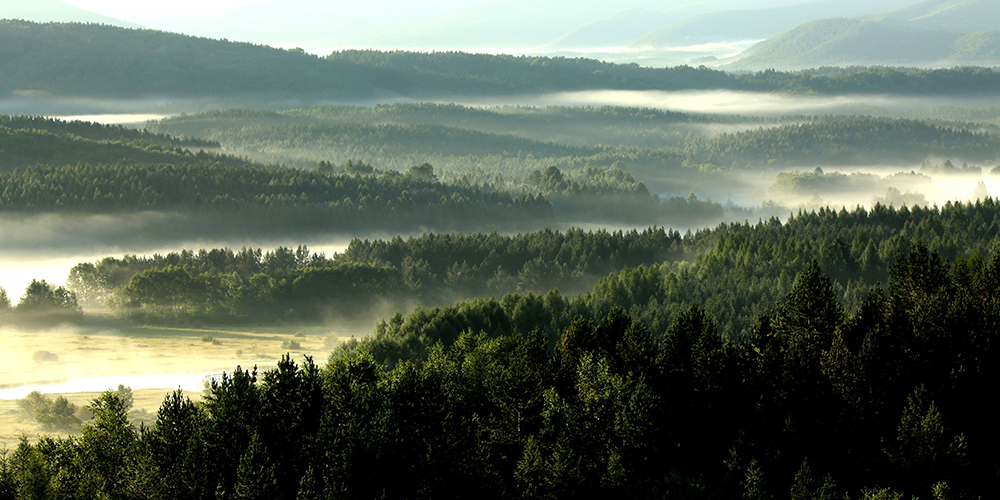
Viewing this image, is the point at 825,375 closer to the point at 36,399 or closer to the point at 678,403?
the point at 678,403

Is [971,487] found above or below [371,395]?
below

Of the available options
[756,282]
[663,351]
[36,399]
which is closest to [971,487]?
[663,351]

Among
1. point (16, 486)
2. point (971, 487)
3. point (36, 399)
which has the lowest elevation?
point (36, 399)

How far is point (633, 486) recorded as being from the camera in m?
78.7

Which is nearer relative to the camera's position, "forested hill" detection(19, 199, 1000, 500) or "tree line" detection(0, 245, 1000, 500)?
"tree line" detection(0, 245, 1000, 500)

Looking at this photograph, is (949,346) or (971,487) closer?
(971,487)

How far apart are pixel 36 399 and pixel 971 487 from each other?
166 meters

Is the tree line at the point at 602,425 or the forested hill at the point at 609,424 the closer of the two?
the tree line at the point at 602,425

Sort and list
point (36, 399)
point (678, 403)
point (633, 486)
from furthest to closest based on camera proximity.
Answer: point (36, 399) < point (678, 403) < point (633, 486)

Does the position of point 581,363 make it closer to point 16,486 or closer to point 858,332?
point 858,332

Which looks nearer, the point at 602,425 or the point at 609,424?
the point at 609,424

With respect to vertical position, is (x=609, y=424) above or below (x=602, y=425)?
above

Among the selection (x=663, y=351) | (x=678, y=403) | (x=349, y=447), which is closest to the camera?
(x=349, y=447)

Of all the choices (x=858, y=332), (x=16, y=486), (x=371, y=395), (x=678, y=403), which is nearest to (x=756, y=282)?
(x=858, y=332)
